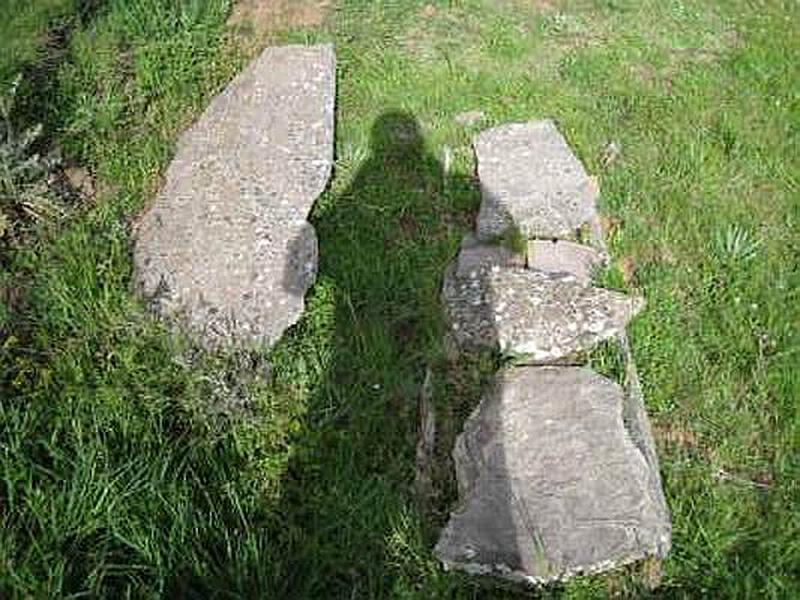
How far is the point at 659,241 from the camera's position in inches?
169

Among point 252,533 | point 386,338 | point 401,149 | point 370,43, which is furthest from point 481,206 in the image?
point 252,533

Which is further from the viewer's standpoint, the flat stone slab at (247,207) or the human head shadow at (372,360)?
the flat stone slab at (247,207)

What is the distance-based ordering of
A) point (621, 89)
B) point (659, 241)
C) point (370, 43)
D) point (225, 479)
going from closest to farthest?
point (225, 479)
point (659, 241)
point (621, 89)
point (370, 43)

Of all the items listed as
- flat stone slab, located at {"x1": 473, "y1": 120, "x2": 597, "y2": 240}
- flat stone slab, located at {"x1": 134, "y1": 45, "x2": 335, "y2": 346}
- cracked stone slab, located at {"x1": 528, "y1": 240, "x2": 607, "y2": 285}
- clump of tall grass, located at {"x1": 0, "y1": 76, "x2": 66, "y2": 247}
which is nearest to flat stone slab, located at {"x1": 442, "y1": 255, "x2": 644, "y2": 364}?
cracked stone slab, located at {"x1": 528, "y1": 240, "x2": 607, "y2": 285}

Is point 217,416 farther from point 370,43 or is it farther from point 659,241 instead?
point 370,43

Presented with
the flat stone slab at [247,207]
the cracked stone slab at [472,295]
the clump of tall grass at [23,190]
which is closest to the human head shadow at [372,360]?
the cracked stone slab at [472,295]

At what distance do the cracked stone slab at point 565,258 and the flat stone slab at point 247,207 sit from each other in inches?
43.0

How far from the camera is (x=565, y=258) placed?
4.10 meters

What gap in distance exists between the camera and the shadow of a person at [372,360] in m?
3.04

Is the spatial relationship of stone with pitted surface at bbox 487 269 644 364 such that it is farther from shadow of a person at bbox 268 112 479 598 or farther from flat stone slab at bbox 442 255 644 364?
shadow of a person at bbox 268 112 479 598

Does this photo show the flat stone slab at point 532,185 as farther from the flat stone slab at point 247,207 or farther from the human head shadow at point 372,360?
the flat stone slab at point 247,207

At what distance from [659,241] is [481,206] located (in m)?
0.94

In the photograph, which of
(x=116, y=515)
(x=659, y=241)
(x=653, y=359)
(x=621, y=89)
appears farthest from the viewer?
(x=621, y=89)

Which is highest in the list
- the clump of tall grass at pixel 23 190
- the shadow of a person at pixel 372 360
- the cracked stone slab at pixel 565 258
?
the clump of tall grass at pixel 23 190
